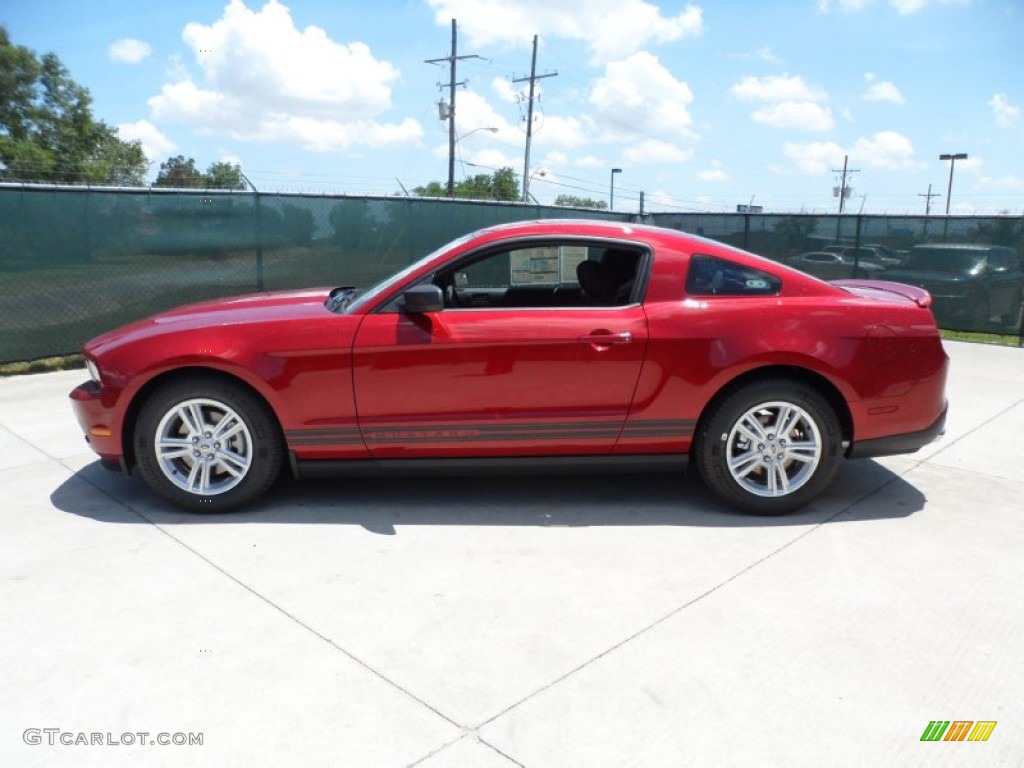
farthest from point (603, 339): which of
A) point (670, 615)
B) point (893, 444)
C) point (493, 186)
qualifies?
point (493, 186)

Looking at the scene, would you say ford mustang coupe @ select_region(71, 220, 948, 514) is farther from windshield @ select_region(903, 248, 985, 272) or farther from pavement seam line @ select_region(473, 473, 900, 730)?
windshield @ select_region(903, 248, 985, 272)

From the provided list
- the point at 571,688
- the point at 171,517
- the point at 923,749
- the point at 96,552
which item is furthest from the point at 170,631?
the point at 923,749

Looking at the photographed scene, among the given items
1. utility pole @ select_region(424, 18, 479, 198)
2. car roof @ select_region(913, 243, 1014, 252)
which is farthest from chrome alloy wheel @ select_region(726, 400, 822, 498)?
utility pole @ select_region(424, 18, 479, 198)

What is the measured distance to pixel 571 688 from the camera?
8.65 feet

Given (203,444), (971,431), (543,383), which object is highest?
(543,383)

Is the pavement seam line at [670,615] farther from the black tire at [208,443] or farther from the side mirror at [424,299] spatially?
the black tire at [208,443]

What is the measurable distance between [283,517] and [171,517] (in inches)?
23.3

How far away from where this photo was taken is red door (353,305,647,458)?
13.0 feet

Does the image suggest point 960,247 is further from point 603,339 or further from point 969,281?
point 603,339

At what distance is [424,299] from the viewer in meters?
3.90

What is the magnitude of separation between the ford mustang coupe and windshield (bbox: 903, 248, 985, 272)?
7976 millimetres

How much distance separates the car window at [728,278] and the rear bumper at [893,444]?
95 cm

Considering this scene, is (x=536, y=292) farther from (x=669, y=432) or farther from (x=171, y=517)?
(x=171, y=517)

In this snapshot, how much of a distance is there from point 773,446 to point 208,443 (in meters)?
2.95
